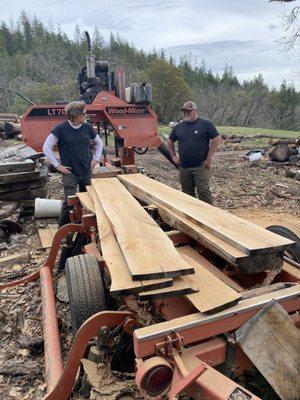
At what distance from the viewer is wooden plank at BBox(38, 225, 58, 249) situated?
563 cm

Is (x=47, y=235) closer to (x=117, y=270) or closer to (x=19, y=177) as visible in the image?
(x=19, y=177)

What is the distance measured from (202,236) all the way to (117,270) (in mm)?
759

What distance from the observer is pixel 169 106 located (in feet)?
135

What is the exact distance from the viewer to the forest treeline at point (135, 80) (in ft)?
132

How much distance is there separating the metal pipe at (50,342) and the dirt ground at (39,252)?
0.74ft

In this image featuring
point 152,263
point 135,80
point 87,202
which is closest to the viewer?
point 152,263

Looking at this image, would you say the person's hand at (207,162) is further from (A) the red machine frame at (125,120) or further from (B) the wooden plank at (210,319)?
(B) the wooden plank at (210,319)

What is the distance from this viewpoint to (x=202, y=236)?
276 cm

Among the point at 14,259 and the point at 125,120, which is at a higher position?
the point at 125,120

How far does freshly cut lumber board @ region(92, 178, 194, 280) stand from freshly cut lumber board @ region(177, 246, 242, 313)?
0.13 m

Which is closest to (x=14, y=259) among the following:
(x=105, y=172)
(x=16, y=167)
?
(x=105, y=172)

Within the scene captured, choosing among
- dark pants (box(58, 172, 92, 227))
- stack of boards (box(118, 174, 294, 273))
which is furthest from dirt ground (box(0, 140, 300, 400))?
stack of boards (box(118, 174, 294, 273))

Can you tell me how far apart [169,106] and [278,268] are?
131ft

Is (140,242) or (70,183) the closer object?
(140,242)
